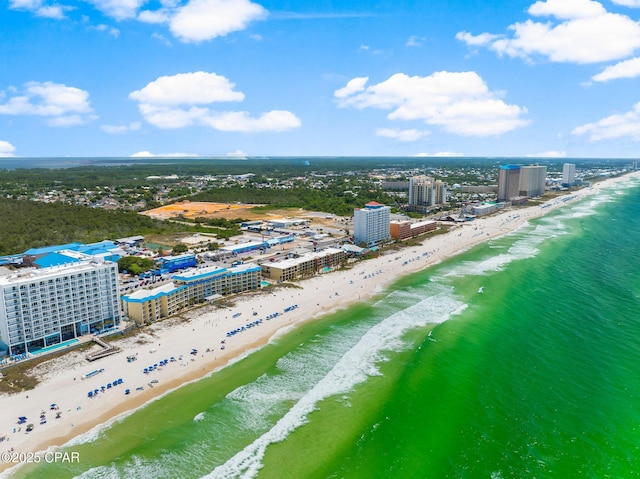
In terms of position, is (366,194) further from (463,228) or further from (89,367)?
(89,367)

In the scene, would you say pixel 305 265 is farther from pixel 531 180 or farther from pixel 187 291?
pixel 531 180

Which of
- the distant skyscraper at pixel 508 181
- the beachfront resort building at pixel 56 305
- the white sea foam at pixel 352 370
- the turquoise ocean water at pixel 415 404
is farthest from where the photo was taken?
the distant skyscraper at pixel 508 181

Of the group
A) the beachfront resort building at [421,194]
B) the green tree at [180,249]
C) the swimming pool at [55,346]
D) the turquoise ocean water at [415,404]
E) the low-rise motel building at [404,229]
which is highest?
the beachfront resort building at [421,194]

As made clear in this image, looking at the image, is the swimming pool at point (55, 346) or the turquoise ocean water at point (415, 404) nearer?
the turquoise ocean water at point (415, 404)

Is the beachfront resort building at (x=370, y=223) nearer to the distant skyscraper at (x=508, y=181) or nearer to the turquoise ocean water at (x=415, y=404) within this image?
the turquoise ocean water at (x=415, y=404)

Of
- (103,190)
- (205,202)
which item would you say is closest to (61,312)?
(205,202)

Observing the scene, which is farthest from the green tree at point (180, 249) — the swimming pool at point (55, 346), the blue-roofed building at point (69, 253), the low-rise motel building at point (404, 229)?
the low-rise motel building at point (404, 229)
